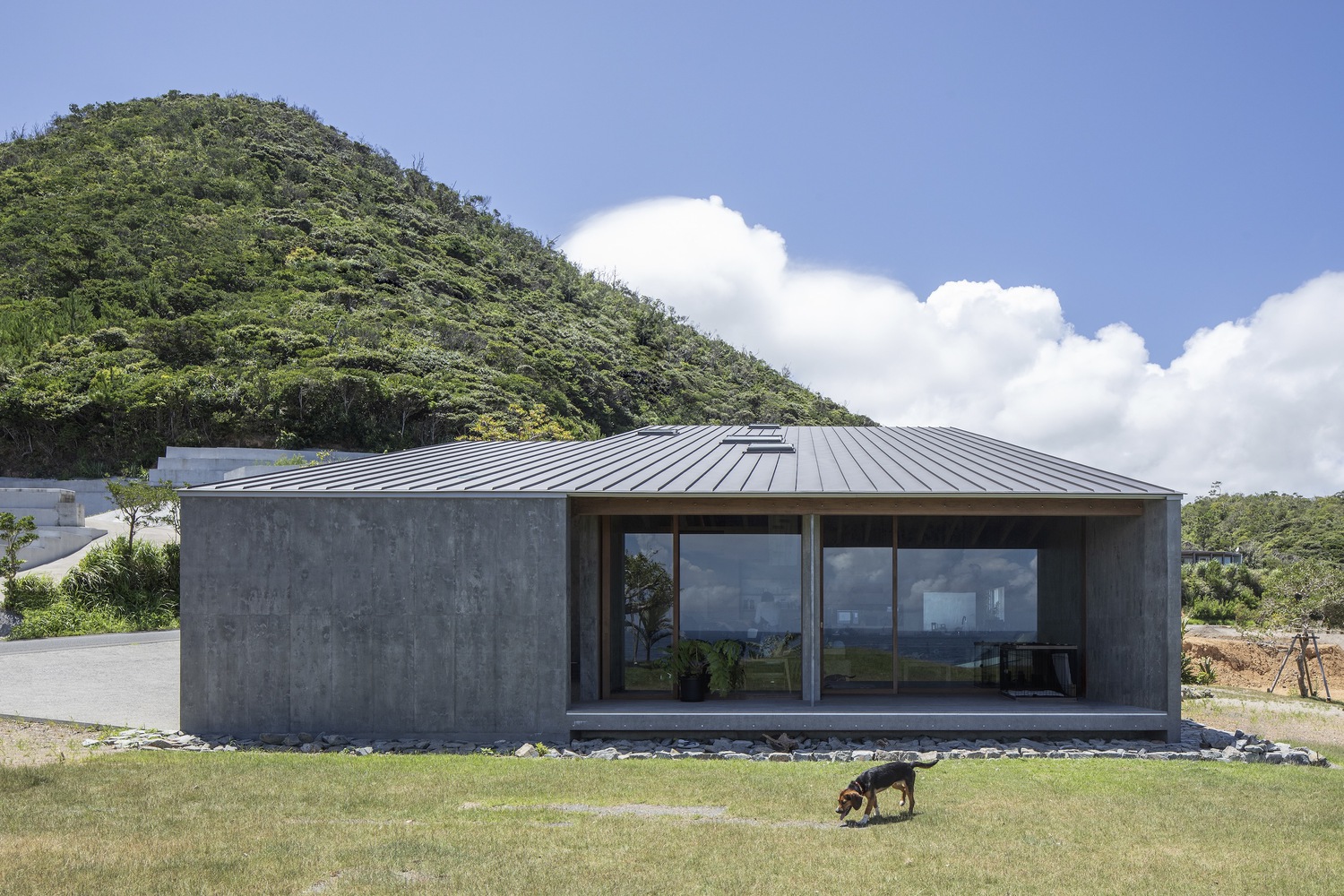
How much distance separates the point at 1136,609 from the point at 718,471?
486 centimetres

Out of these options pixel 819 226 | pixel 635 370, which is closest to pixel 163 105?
pixel 635 370

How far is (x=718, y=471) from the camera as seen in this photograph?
1155cm

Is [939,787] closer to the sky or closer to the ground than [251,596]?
closer to the ground

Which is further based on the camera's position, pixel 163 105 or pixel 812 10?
pixel 163 105

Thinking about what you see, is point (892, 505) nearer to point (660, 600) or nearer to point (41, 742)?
point (660, 600)

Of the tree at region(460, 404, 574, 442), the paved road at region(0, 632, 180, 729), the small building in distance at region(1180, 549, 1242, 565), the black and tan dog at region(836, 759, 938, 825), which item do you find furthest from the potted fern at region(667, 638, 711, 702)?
the small building in distance at region(1180, 549, 1242, 565)

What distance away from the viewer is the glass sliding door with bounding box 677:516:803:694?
11805 millimetres

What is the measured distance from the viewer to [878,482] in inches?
420

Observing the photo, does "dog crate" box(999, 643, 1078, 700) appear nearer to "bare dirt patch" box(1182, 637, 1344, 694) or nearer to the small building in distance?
"bare dirt patch" box(1182, 637, 1344, 694)

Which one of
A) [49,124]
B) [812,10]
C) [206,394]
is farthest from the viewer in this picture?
[49,124]

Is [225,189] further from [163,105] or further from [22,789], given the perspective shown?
Answer: [22,789]

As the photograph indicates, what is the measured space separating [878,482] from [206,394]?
28485 millimetres

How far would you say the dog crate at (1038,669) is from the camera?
39.5ft

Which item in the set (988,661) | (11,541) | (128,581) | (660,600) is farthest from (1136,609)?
(11,541)
